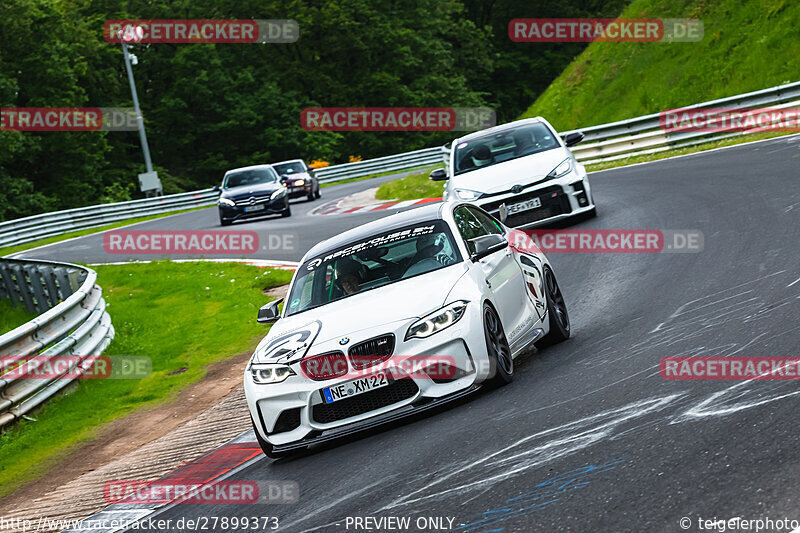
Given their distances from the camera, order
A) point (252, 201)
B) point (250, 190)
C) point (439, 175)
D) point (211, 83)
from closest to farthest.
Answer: point (439, 175) → point (252, 201) → point (250, 190) → point (211, 83)

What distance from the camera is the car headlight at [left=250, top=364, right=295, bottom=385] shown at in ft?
23.4

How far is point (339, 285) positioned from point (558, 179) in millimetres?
7294

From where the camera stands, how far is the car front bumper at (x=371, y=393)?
7004 mm

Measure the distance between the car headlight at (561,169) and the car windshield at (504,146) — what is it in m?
0.74

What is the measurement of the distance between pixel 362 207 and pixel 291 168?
9914 millimetres

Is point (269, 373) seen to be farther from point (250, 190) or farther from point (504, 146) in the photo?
point (250, 190)

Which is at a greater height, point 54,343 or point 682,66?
point 682,66

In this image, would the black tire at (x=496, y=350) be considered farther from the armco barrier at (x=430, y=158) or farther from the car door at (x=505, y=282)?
the armco barrier at (x=430, y=158)

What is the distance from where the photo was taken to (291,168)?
123 feet

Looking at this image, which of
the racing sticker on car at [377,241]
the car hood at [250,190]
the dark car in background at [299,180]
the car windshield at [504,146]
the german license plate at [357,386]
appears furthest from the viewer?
the dark car in background at [299,180]

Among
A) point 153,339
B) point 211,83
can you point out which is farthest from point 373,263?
point 211,83

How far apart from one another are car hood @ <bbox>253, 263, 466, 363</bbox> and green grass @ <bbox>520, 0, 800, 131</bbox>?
2284cm

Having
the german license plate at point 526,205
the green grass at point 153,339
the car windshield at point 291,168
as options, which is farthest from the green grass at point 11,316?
the car windshield at point 291,168

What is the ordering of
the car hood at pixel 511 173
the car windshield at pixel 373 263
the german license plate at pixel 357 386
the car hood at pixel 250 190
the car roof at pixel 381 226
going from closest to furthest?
the german license plate at pixel 357 386 → the car windshield at pixel 373 263 → the car roof at pixel 381 226 → the car hood at pixel 511 173 → the car hood at pixel 250 190
